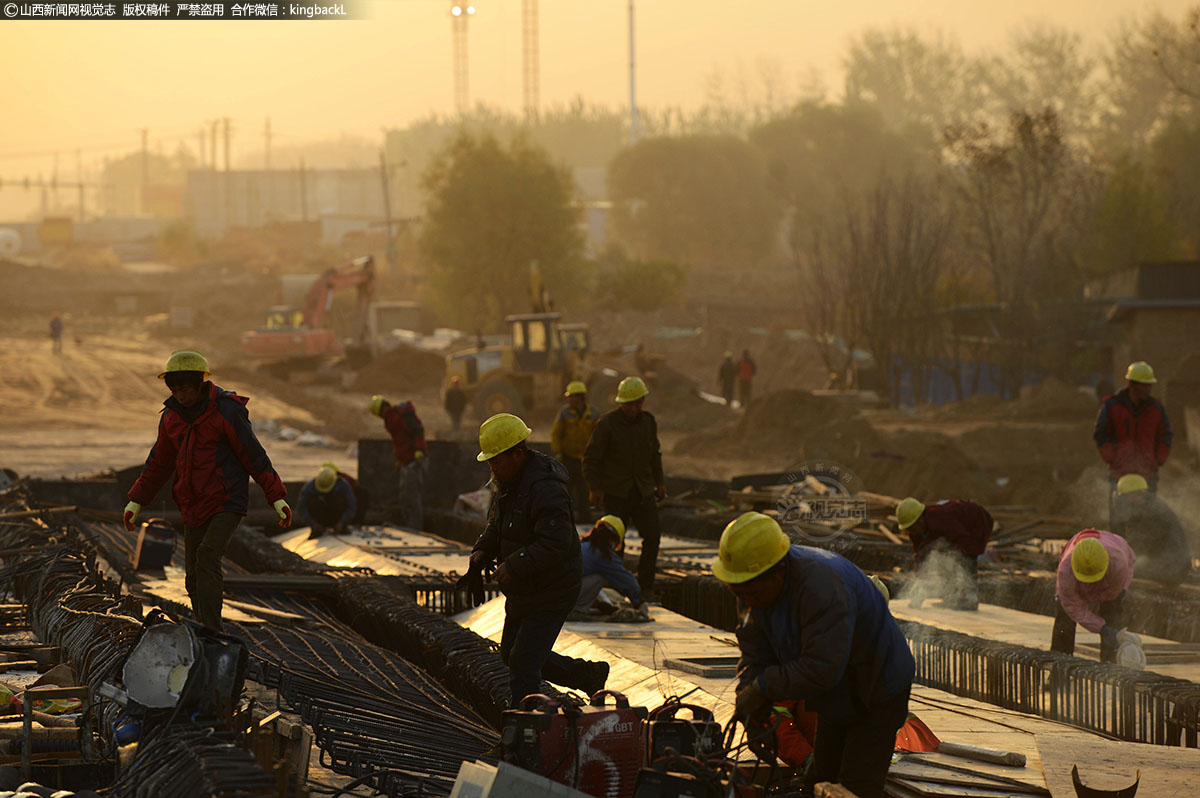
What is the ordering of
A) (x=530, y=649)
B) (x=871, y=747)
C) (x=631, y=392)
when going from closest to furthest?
(x=871, y=747) → (x=530, y=649) → (x=631, y=392)

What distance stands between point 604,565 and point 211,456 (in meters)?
3.30

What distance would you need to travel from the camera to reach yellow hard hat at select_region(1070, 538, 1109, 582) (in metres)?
8.00

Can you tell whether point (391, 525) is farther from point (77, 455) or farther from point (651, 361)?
point (651, 361)

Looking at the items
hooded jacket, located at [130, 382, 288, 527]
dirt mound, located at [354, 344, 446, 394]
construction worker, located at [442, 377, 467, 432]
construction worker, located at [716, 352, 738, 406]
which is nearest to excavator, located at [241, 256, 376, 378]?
Result: dirt mound, located at [354, 344, 446, 394]

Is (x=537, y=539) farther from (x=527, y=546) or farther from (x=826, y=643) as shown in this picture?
(x=826, y=643)

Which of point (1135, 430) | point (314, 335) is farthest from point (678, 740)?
point (314, 335)

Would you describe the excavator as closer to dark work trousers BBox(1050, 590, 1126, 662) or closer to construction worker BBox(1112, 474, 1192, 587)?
construction worker BBox(1112, 474, 1192, 587)

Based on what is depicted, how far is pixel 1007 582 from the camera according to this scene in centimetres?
1205

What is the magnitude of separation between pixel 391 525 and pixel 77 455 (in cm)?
1348

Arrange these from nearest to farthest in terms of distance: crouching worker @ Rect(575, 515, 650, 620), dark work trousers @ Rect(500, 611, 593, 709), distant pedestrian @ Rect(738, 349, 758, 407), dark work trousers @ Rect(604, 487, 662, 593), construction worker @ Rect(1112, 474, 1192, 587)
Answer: dark work trousers @ Rect(500, 611, 593, 709) → crouching worker @ Rect(575, 515, 650, 620) → dark work trousers @ Rect(604, 487, 662, 593) → construction worker @ Rect(1112, 474, 1192, 587) → distant pedestrian @ Rect(738, 349, 758, 407)

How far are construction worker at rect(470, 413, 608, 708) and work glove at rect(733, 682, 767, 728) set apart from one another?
5.50 ft

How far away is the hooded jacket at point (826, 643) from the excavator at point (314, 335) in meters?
39.4

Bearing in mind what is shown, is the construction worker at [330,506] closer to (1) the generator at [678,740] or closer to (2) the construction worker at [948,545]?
(2) the construction worker at [948,545]

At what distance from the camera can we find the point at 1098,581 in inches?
319
